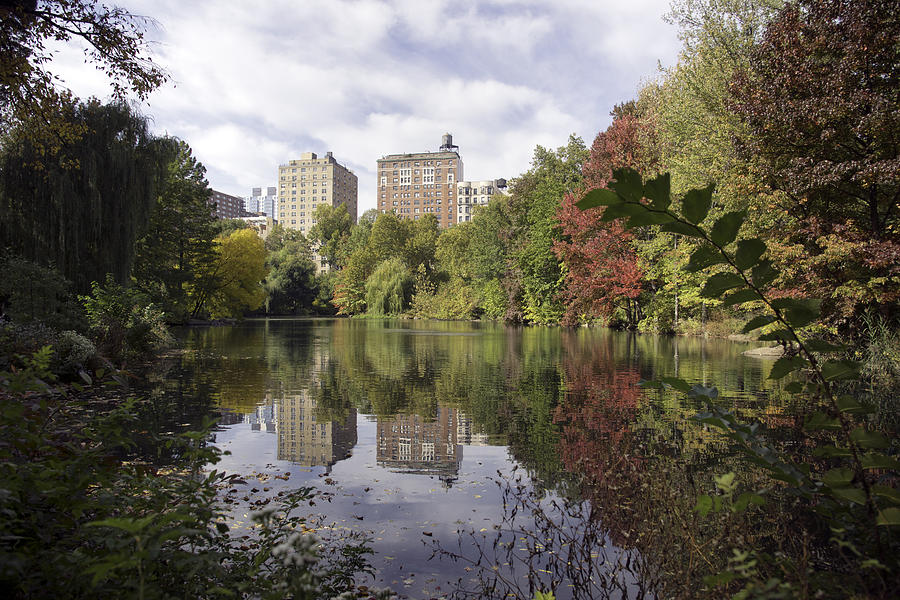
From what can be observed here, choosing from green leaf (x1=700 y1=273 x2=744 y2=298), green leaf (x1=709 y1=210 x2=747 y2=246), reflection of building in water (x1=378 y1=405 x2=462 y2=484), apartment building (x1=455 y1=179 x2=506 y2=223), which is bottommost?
reflection of building in water (x1=378 y1=405 x2=462 y2=484)

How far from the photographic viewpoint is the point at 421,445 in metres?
6.42

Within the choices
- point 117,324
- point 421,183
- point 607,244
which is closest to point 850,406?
point 117,324

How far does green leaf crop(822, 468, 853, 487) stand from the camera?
1.74 meters

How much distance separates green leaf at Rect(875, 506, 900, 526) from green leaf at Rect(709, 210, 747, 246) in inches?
37.3

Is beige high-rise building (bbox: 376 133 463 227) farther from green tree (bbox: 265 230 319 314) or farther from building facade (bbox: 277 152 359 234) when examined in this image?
green tree (bbox: 265 230 319 314)

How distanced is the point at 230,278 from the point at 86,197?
2474cm

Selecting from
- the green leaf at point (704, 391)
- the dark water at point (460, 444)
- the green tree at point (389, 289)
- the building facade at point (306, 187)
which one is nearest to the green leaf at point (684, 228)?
the green leaf at point (704, 391)

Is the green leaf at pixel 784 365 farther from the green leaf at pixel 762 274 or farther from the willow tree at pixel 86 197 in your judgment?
the willow tree at pixel 86 197

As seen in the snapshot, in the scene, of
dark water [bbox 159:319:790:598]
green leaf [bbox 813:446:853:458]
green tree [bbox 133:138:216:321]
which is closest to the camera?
green leaf [bbox 813:446:853:458]

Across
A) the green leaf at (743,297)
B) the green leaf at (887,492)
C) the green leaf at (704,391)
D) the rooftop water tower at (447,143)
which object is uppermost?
the rooftop water tower at (447,143)

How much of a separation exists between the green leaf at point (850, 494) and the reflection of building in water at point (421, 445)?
372 centimetres

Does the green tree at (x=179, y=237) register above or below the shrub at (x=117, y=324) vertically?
above

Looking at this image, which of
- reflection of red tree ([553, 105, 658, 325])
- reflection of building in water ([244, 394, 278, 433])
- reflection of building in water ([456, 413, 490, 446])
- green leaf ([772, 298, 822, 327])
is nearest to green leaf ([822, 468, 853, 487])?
green leaf ([772, 298, 822, 327])

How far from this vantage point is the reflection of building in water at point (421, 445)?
558 cm
